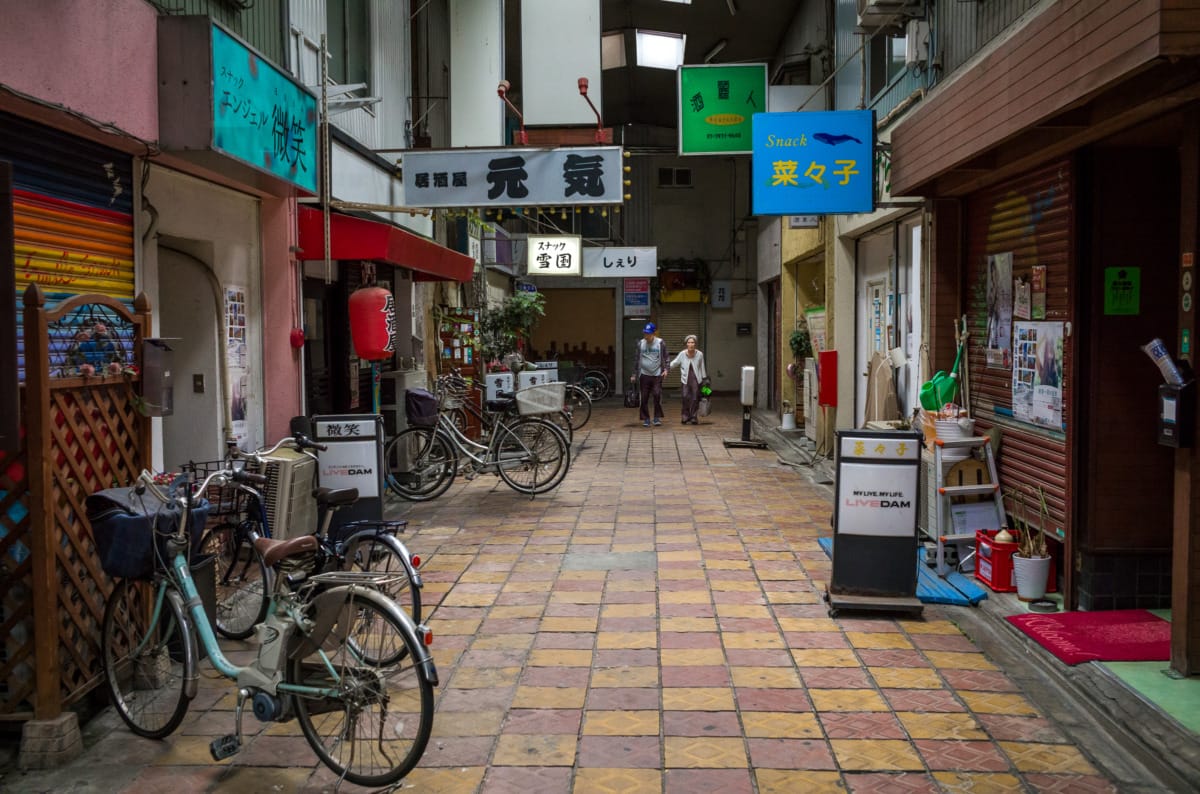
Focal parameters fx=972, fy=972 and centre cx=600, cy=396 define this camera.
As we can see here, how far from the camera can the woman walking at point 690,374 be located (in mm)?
18078

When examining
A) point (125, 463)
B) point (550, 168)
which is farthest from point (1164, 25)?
point (550, 168)

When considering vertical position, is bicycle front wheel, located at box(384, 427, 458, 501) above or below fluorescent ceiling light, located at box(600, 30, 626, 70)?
below

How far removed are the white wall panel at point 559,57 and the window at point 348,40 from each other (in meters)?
1.82

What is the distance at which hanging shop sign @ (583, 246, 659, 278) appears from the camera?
65.9ft

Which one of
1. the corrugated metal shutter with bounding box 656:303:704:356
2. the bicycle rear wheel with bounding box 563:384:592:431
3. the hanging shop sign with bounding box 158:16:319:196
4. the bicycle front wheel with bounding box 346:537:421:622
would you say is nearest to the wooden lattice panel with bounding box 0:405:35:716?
the bicycle front wheel with bounding box 346:537:421:622

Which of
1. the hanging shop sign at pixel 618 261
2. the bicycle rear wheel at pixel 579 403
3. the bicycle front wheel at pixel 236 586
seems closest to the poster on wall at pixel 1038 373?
the bicycle front wheel at pixel 236 586

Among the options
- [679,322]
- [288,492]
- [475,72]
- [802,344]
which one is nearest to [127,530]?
[288,492]

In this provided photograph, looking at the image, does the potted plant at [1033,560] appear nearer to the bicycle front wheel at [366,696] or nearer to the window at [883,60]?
the bicycle front wheel at [366,696]

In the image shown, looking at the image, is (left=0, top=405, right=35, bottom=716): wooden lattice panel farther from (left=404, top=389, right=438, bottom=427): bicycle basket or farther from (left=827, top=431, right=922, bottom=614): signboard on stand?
(left=404, top=389, right=438, bottom=427): bicycle basket

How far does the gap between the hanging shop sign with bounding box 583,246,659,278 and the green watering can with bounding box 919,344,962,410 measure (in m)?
12.4

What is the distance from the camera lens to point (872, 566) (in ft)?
20.8

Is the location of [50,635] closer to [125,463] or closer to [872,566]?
[125,463]

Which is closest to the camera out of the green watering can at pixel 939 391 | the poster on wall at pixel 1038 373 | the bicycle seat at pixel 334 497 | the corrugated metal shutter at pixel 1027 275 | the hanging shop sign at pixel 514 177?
the bicycle seat at pixel 334 497

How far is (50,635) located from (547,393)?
6948mm
